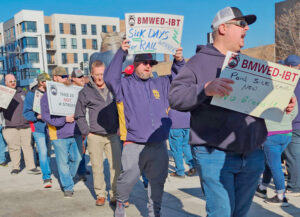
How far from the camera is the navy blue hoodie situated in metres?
2.57

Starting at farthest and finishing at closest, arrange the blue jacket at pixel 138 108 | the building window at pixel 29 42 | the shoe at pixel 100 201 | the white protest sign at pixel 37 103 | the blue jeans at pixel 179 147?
the building window at pixel 29 42, the white protest sign at pixel 37 103, the blue jeans at pixel 179 147, the shoe at pixel 100 201, the blue jacket at pixel 138 108

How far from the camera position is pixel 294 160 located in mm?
5277

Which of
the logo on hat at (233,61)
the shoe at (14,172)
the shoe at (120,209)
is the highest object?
the logo on hat at (233,61)

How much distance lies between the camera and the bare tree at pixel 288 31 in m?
22.5

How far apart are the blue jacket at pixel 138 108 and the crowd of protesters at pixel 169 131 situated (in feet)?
0.04

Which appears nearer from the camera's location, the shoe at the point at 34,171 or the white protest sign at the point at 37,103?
the white protest sign at the point at 37,103

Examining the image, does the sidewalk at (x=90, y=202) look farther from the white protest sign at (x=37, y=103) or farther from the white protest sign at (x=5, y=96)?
the white protest sign at (x=5, y=96)

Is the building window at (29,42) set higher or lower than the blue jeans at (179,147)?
higher

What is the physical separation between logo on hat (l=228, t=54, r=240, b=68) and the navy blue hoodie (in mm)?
198

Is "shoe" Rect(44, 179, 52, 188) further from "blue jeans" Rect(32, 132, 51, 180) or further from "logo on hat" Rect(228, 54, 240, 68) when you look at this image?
"logo on hat" Rect(228, 54, 240, 68)

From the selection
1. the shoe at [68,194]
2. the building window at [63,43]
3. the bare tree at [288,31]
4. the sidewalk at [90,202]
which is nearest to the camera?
the sidewalk at [90,202]

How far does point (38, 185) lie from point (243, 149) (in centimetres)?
516

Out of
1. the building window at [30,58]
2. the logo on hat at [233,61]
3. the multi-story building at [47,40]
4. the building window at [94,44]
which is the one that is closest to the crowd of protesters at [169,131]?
the logo on hat at [233,61]

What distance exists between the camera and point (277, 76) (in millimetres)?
2566
